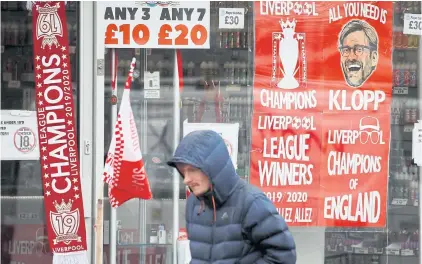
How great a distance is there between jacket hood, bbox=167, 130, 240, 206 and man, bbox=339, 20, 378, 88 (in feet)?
11.5

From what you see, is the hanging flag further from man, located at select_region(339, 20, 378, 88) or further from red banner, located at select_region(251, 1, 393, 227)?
man, located at select_region(339, 20, 378, 88)

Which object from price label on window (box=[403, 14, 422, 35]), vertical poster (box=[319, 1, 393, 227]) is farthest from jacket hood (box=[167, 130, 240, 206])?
price label on window (box=[403, 14, 422, 35])

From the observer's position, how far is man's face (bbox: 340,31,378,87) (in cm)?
854

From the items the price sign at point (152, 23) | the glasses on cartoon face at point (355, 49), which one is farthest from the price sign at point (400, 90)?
the price sign at point (152, 23)

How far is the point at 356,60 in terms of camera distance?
856 cm

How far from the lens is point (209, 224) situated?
5.30 meters

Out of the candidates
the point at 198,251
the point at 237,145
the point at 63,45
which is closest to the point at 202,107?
the point at 237,145

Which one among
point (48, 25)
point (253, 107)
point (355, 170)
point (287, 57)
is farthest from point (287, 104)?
point (48, 25)

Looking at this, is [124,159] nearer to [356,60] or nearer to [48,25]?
[48,25]

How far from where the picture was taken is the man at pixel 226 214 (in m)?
5.16

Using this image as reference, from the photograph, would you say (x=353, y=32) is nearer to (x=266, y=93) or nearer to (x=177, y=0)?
(x=266, y=93)

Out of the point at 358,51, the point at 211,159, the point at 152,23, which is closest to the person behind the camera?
the point at 211,159

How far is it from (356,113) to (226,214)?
3519 mm

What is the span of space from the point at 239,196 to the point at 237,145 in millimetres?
3242
